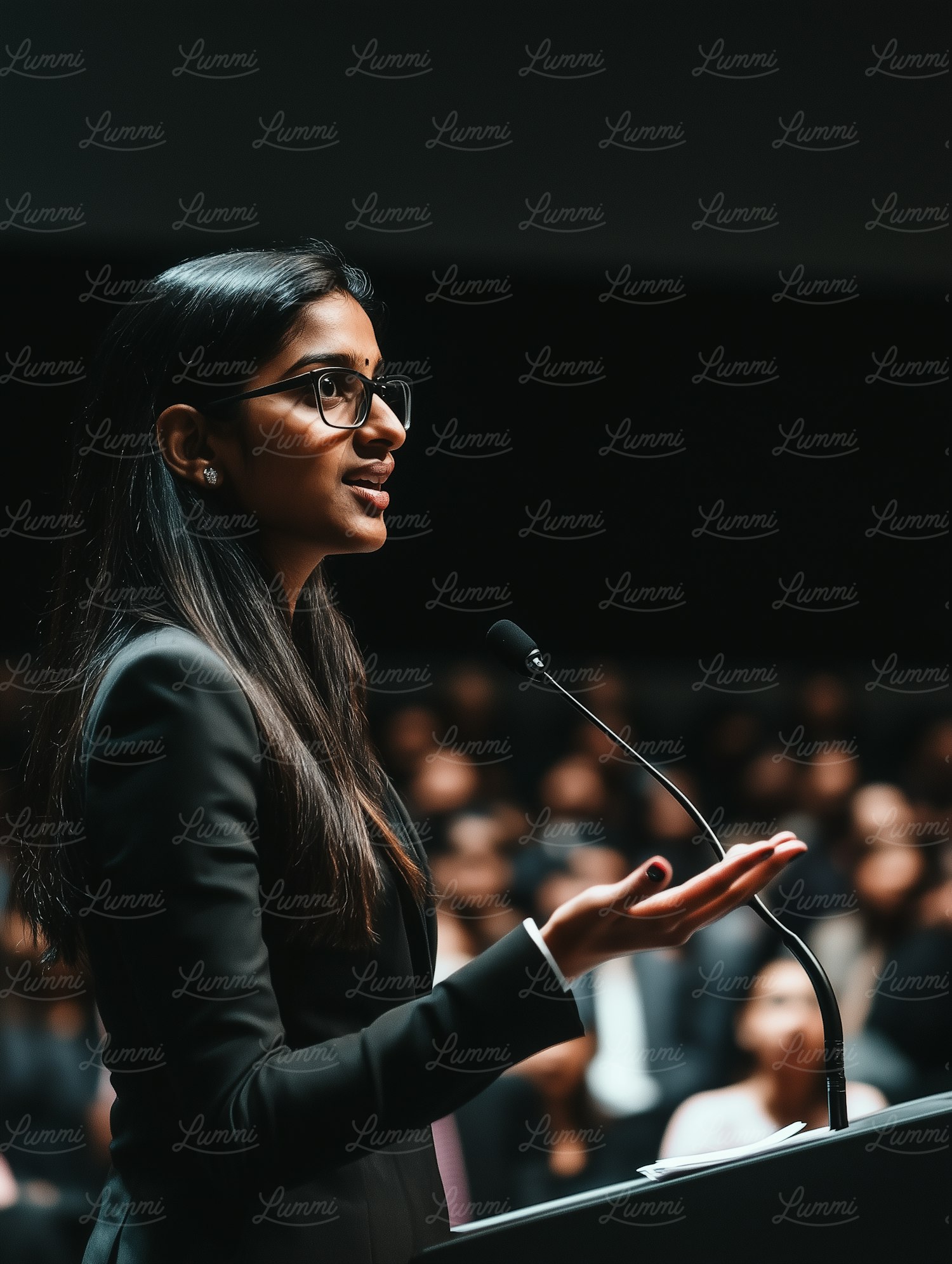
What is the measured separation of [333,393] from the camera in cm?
95

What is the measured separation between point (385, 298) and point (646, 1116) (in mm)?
1650

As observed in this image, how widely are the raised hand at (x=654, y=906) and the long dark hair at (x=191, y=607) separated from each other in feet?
0.67

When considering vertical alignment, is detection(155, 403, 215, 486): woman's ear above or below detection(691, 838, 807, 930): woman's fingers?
above

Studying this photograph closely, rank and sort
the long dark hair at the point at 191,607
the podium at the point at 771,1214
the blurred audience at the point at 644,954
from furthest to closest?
1. the blurred audience at the point at 644,954
2. the long dark hair at the point at 191,607
3. the podium at the point at 771,1214

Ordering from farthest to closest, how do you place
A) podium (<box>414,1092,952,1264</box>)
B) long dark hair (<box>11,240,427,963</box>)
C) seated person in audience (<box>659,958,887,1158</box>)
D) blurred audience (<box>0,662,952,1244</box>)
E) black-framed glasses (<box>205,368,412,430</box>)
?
1. seated person in audience (<box>659,958,887,1158</box>)
2. blurred audience (<box>0,662,952,1244</box>)
3. black-framed glasses (<box>205,368,412,430</box>)
4. long dark hair (<box>11,240,427,963</box>)
5. podium (<box>414,1092,952,1264</box>)

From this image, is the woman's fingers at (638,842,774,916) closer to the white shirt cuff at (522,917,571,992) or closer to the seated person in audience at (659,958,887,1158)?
the white shirt cuff at (522,917,571,992)

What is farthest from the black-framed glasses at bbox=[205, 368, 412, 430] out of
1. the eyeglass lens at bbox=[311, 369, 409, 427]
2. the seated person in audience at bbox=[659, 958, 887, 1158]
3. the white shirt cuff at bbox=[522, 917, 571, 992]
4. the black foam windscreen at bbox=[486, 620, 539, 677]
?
the seated person in audience at bbox=[659, 958, 887, 1158]

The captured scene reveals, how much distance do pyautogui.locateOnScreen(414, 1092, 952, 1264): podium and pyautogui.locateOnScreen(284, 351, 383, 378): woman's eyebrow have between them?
2.05 ft

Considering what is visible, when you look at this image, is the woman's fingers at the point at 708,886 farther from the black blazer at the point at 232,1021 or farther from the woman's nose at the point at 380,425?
the woman's nose at the point at 380,425

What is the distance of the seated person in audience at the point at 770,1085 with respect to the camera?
2.29 metres

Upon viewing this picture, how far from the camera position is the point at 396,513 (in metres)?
2.39

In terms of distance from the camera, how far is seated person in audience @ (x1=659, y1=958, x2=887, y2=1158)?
2.29 m

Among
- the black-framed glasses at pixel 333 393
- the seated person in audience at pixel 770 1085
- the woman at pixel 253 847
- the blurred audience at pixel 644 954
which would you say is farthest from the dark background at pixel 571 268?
the black-framed glasses at pixel 333 393

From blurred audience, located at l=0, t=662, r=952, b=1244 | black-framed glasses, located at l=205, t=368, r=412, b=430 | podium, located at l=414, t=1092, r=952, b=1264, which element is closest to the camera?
podium, located at l=414, t=1092, r=952, b=1264
